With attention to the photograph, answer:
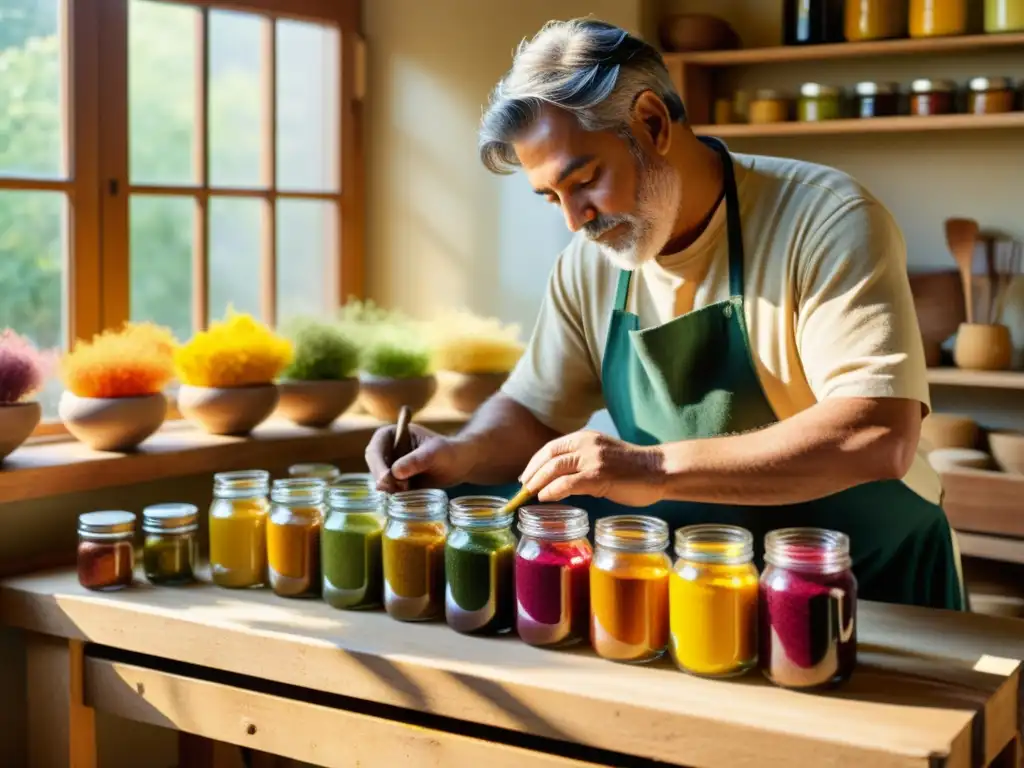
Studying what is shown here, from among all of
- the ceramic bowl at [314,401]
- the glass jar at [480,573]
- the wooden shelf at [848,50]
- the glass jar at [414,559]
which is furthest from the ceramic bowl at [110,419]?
the wooden shelf at [848,50]

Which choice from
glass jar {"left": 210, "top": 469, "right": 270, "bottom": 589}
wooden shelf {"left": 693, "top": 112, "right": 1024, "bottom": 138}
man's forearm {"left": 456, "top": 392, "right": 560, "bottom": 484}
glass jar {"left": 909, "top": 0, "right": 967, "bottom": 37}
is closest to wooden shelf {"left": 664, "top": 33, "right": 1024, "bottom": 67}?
glass jar {"left": 909, "top": 0, "right": 967, "bottom": 37}

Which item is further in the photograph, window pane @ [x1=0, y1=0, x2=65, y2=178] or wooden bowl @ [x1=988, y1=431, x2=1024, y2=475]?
wooden bowl @ [x1=988, y1=431, x2=1024, y2=475]

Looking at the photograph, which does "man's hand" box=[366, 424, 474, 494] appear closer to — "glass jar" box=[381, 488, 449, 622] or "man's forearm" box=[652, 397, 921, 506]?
"glass jar" box=[381, 488, 449, 622]

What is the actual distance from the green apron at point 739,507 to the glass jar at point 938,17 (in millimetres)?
1444

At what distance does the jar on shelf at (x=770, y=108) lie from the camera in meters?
3.47

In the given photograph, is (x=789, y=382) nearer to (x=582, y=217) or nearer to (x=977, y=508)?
(x=582, y=217)

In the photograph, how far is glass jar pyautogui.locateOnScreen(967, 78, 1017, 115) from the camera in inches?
125

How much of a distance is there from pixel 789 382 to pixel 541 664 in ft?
2.07

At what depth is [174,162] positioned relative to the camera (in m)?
2.97

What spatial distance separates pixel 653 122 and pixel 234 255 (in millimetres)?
1489

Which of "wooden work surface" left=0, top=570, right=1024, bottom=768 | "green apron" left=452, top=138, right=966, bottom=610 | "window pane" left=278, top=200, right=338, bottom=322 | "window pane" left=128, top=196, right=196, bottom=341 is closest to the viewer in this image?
"wooden work surface" left=0, top=570, right=1024, bottom=768

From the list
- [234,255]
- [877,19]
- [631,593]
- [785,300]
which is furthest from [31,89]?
[877,19]

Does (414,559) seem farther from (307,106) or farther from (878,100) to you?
(878,100)

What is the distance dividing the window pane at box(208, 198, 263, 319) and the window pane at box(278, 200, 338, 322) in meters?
0.08
